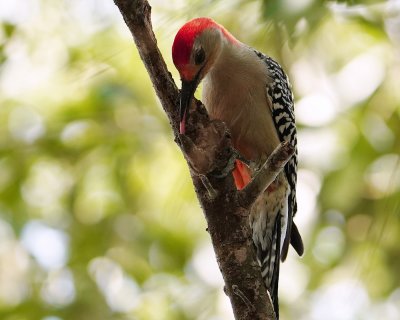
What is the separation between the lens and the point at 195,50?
4.54 metres

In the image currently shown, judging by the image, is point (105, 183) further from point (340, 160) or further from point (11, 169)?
point (340, 160)

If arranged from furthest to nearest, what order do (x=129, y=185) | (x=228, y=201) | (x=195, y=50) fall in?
1. (x=129, y=185)
2. (x=195, y=50)
3. (x=228, y=201)

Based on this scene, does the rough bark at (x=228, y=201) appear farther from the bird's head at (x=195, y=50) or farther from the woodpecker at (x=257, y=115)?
the woodpecker at (x=257, y=115)

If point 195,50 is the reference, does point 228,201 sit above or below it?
below

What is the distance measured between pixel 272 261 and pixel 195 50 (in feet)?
4.50

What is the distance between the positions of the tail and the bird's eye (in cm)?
117

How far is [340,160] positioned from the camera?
20.4ft

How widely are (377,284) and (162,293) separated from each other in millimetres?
1901

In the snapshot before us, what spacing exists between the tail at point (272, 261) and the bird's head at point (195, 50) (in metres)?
1.13

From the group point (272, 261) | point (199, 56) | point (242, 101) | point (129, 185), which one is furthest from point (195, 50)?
point (129, 185)

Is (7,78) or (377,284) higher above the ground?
(7,78)

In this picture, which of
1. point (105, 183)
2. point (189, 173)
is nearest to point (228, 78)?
point (189, 173)

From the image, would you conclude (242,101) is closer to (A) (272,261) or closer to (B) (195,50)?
(B) (195,50)

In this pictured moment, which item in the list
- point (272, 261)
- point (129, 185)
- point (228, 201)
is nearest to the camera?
point (228, 201)
